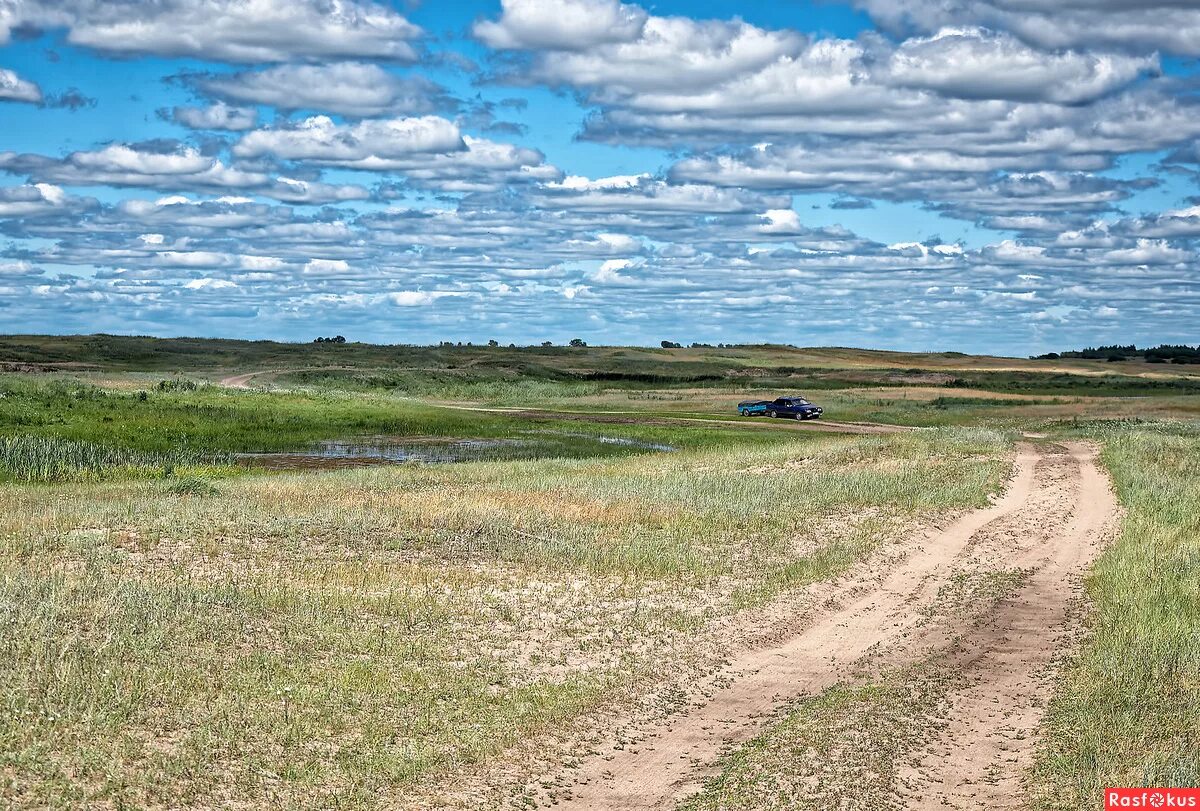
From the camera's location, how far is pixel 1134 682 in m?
14.6

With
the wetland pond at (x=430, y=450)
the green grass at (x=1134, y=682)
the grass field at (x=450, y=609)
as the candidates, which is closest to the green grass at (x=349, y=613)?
the grass field at (x=450, y=609)

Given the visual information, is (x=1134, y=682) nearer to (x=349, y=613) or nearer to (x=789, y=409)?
(x=349, y=613)

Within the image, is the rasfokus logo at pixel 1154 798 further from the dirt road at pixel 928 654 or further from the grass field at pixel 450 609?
the dirt road at pixel 928 654

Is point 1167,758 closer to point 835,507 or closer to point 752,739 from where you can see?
point 752,739

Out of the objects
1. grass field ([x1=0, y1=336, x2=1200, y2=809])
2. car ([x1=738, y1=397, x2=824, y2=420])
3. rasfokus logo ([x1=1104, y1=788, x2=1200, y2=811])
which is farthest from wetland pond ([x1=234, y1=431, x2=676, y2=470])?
rasfokus logo ([x1=1104, y1=788, x2=1200, y2=811])

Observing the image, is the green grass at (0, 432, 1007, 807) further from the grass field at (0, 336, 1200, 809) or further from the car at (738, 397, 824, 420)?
the car at (738, 397, 824, 420)

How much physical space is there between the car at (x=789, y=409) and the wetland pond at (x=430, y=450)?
1820cm

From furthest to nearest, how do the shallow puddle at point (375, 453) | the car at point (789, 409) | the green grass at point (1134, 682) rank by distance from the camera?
the car at point (789, 409) < the shallow puddle at point (375, 453) < the green grass at point (1134, 682)

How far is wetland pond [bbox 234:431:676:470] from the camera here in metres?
46.3

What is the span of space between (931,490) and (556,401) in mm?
65271

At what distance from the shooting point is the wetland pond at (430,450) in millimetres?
46281

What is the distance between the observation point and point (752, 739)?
1273 centimetres

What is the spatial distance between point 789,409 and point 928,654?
59573 mm

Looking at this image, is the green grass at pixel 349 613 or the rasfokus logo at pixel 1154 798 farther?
the green grass at pixel 349 613
